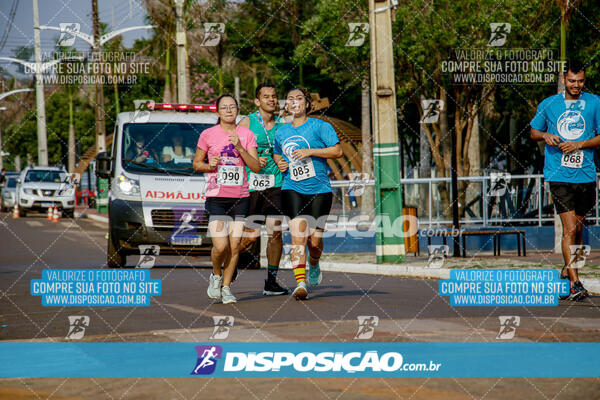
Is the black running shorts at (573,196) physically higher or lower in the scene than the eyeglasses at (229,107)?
lower

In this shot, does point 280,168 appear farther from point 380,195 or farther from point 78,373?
point 380,195

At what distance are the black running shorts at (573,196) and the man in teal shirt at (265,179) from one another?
274 cm

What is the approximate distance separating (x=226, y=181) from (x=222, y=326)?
2.13 metres

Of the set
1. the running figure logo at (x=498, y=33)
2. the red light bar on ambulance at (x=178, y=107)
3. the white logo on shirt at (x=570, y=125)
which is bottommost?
the white logo on shirt at (x=570, y=125)

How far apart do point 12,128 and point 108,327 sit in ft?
245

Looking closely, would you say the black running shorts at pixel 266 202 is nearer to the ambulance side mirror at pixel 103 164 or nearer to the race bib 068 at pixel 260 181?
the race bib 068 at pixel 260 181

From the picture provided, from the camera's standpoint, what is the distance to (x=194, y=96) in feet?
162

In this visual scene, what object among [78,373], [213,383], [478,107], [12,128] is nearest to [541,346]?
[213,383]

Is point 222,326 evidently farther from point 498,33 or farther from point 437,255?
point 498,33

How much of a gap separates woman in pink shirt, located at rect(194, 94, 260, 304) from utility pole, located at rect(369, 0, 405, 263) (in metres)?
5.23

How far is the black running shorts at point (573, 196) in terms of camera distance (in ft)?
30.0

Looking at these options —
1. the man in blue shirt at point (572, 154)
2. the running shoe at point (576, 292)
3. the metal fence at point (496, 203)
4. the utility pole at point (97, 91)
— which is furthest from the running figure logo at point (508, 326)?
the utility pole at point (97, 91)

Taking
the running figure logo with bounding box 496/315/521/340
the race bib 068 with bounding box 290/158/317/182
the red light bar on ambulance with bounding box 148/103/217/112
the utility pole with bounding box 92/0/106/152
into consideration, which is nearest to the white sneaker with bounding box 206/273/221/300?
the race bib 068 with bounding box 290/158/317/182

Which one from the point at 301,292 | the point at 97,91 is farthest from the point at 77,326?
the point at 97,91
